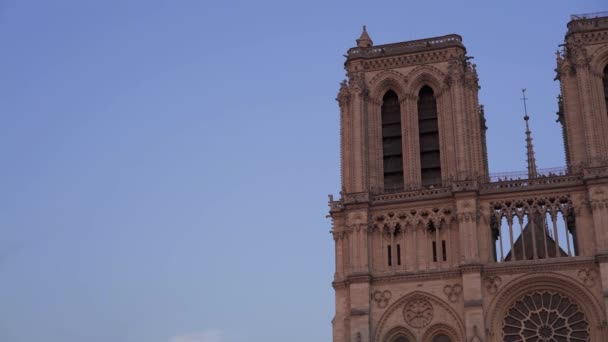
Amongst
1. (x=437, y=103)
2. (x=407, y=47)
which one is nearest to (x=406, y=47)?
(x=407, y=47)

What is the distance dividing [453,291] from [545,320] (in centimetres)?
468

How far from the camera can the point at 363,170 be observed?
55.8 meters

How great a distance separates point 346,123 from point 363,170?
3.24 meters

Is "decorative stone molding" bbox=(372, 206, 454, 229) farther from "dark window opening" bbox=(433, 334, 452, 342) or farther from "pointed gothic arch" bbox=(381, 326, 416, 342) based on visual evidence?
"dark window opening" bbox=(433, 334, 452, 342)

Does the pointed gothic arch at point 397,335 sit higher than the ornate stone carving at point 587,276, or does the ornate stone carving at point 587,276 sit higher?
the ornate stone carving at point 587,276

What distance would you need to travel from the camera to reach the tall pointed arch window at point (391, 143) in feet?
187

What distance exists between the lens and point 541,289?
5159cm

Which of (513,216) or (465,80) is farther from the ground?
(465,80)

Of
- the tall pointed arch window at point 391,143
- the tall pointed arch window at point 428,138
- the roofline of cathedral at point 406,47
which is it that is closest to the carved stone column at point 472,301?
the tall pointed arch window at point 428,138

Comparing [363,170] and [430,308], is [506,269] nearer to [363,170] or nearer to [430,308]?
[430,308]

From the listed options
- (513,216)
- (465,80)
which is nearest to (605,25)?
(465,80)

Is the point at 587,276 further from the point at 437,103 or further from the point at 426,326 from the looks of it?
the point at 437,103

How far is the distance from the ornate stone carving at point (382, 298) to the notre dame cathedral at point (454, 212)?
5 centimetres

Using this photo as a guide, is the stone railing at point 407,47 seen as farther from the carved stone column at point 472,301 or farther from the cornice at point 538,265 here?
A: the carved stone column at point 472,301
